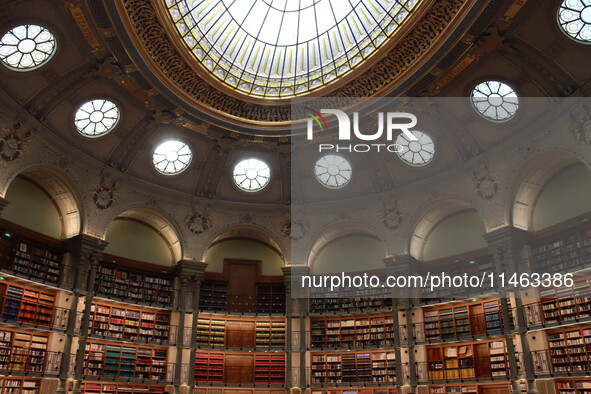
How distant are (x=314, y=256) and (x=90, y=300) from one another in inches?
320

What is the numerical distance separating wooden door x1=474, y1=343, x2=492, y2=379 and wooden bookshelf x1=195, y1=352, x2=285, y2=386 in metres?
6.39

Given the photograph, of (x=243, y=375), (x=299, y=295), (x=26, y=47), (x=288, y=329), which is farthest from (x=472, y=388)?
(x=26, y=47)

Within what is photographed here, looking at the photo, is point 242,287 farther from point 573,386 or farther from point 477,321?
point 573,386

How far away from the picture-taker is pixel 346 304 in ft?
56.1

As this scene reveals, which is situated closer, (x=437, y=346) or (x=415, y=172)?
(x=437, y=346)

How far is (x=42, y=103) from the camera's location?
13422mm

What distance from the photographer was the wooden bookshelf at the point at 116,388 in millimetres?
13984

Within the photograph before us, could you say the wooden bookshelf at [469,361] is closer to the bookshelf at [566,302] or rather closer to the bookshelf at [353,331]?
the bookshelf at [353,331]

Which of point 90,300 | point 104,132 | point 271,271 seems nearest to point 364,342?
point 271,271

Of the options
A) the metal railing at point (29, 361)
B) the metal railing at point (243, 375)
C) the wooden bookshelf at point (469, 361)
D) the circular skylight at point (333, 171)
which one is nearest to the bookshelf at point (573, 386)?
the wooden bookshelf at point (469, 361)

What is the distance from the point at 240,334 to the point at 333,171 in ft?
22.9

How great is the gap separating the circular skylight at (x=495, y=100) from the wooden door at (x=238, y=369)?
11.4 meters

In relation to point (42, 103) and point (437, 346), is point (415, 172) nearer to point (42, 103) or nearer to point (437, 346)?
point (437, 346)

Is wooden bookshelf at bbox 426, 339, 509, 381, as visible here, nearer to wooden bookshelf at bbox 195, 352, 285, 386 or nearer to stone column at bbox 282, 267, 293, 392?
stone column at bbox 282, 267, 293, 392
